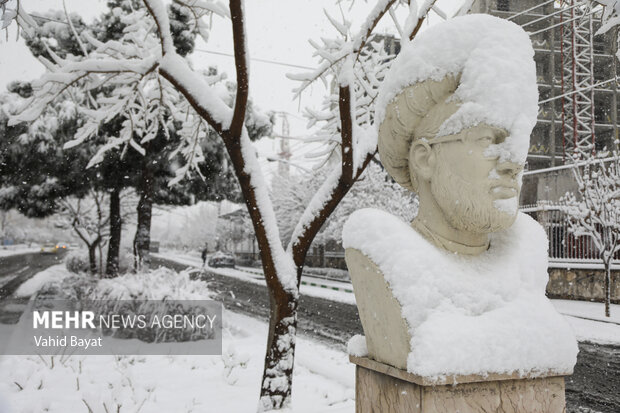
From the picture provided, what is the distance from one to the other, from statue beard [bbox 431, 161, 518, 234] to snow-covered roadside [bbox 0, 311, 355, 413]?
2720 mm

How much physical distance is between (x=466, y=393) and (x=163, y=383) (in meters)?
4.65

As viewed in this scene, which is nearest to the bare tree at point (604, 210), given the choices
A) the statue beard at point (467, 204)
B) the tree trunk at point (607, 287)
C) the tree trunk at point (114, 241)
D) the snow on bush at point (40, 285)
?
the tree trunk at point (607, 287)

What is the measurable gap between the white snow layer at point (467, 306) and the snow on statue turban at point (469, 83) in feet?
1.44

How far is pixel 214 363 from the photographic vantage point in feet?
21.1

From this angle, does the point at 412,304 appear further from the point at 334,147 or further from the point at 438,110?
the point at 334,147

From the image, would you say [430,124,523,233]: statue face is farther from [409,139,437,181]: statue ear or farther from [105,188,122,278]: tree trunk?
[105,188,122,278]: tree trunk

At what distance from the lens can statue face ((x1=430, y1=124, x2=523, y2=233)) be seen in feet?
5.65

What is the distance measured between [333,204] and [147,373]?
11.6ft

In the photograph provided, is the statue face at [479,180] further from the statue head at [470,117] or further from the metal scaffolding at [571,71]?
the metal scaffolding at [571,71]

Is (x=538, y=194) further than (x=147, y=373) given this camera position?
Yes

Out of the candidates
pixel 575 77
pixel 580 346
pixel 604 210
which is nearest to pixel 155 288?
pixel 580 346

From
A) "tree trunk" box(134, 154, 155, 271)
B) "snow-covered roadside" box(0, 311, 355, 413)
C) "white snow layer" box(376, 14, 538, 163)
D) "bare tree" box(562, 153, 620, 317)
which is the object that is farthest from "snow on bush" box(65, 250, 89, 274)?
"white snow layer" box(376, 14, 538, 163)

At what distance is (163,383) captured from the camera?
17.8 ft

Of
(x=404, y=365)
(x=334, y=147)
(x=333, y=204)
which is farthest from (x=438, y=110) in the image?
(x=334, y=147)
